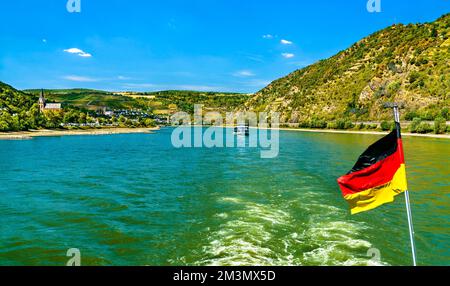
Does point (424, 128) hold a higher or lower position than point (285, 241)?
higher

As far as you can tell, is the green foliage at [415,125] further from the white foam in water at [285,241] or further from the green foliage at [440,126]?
the white foam in water at [285,241]

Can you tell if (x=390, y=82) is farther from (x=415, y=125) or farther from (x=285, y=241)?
(x=285, y=241)

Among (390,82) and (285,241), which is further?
(390,82)

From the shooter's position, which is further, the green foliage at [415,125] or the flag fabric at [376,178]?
the green foliage at [415,125]

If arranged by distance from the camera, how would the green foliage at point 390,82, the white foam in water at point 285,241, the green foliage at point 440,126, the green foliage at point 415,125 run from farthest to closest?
the green foliage at point 390,82 → the green foliage at point 415,125 → the green foliage at point 440,126 → the white foam in water at point 285,241

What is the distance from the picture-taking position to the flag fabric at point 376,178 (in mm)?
8578

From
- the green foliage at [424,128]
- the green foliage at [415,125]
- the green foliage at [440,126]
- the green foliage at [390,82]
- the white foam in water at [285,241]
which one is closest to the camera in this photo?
the white foam in water at [285,241]

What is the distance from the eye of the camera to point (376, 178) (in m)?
8.84

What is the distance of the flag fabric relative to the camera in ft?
28.1

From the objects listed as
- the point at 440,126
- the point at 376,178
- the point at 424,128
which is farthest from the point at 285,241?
the point at 424,128

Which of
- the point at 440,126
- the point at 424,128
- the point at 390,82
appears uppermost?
the point at 390,82

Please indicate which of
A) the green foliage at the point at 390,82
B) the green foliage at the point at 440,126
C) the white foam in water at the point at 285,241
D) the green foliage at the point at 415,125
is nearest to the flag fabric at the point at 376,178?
the white foam in water at the point at 285,241

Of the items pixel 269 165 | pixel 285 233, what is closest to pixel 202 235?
pixel 285 233
